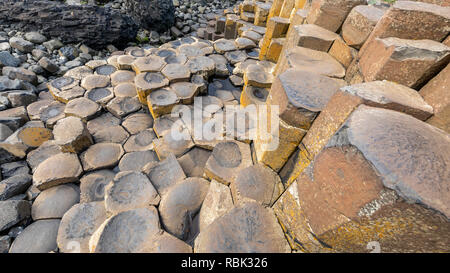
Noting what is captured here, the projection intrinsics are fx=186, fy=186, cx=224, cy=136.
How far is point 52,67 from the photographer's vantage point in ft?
10.4

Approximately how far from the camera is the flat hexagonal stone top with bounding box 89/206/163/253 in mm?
1089

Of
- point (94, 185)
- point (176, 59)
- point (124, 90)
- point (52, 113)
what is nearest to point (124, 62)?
point (124, 90)

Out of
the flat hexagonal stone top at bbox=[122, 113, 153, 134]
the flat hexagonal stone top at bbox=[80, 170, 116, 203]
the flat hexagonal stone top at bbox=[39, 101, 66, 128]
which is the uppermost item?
the flat hexagonal stone top at bbox=[122, 113, 153, 134]

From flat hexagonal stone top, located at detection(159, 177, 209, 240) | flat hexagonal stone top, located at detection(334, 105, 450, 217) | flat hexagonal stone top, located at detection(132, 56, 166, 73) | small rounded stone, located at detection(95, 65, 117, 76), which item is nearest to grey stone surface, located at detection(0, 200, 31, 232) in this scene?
flat hexagonal stone top, located at detection(159, 177, 209, 240)

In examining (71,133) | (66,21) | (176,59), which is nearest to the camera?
(71,133)

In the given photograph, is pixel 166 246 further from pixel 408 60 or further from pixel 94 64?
pixel 94 64

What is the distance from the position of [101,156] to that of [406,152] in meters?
2.19

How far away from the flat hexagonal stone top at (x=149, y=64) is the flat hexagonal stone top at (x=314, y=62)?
1.71 m

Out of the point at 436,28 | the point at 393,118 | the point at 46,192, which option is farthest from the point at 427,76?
the point at 46,192

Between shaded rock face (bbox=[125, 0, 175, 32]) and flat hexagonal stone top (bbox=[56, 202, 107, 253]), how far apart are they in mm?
4965

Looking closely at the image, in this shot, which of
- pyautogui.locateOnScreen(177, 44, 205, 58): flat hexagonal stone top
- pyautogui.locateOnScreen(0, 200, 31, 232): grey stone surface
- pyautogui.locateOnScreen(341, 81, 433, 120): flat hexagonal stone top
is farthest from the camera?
pyautogui.locateOnScreen(177, 44, 205, 58): flat hexagonal stone top

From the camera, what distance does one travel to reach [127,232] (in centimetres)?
116

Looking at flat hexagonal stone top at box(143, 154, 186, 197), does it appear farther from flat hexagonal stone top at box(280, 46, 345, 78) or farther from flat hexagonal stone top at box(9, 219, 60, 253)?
flat hexagonal stone top at box(280, 46, 345, 78)

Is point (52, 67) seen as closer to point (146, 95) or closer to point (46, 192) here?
point (146, 95)
